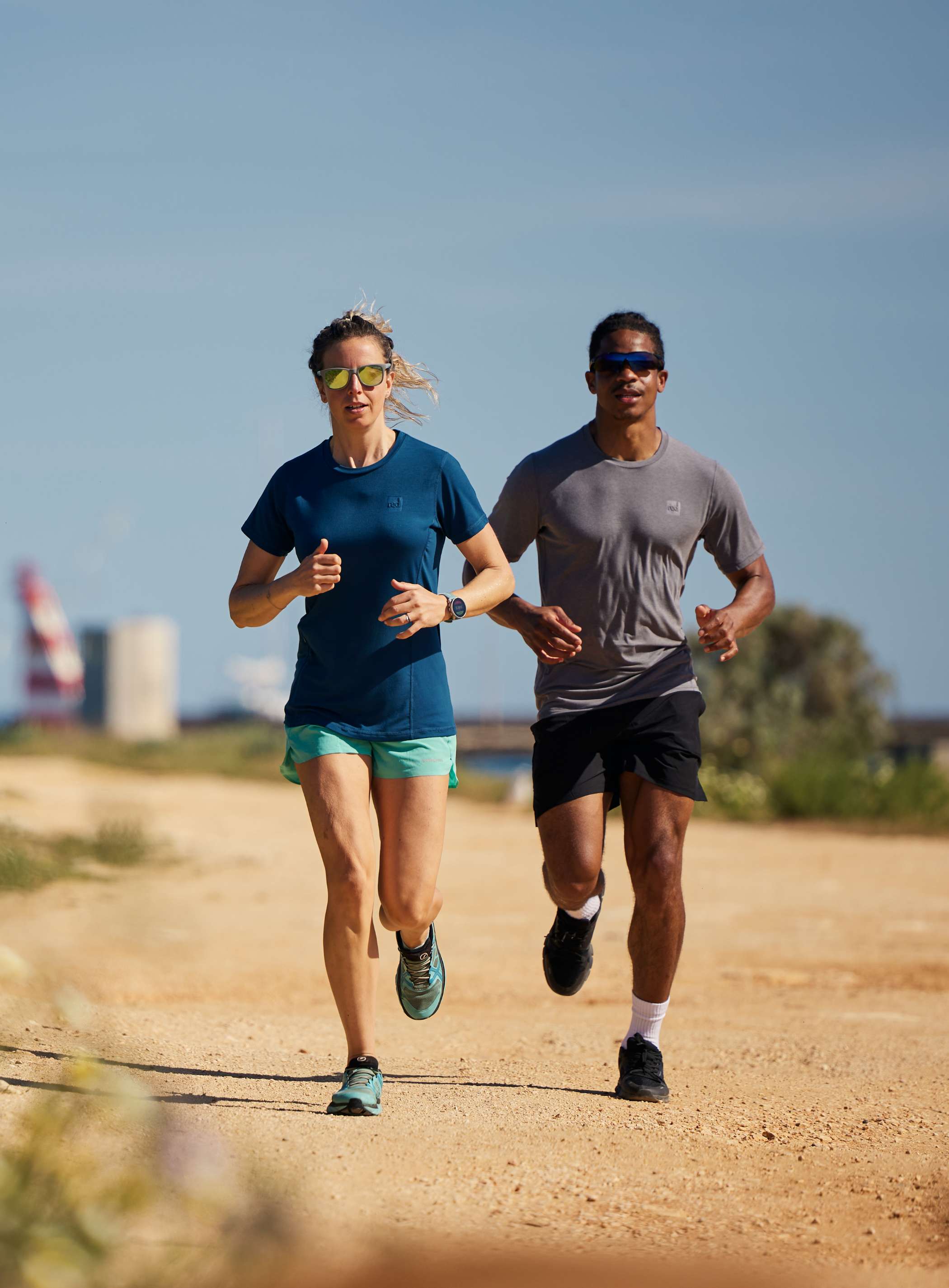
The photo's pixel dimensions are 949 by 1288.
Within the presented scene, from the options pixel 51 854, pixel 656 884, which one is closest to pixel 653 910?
pixel 656 884

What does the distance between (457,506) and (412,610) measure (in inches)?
20.2

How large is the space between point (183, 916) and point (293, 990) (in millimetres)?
5926

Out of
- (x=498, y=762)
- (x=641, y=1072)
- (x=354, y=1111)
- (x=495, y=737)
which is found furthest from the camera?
(x=495, y=737)

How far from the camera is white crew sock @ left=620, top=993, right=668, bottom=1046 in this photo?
16.8 feet

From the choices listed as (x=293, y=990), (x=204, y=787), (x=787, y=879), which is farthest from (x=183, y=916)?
(x=204, y=787)

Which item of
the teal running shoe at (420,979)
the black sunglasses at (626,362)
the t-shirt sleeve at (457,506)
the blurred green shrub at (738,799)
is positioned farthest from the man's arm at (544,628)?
the blurred green shrub at (738,799)

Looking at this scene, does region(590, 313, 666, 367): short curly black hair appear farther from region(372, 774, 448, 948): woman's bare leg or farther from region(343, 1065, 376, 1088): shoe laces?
region(343, 1065, 376, 1088): shoe laces

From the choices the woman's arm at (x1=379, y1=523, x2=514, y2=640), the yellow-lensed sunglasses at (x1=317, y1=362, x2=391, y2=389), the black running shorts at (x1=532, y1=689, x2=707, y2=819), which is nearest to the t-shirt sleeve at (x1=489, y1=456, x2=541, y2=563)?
the woman's arm at (x1=379, y1=523, x2=514, y2=640)

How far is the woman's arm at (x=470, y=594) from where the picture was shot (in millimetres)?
4500

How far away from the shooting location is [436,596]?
4609mm

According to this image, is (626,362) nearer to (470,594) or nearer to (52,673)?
(470,594)

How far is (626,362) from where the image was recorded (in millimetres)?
5293

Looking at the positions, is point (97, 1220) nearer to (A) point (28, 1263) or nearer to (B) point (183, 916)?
(A) point (28, 1263)

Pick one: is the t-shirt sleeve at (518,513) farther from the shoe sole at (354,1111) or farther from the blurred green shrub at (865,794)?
the blurred green shrub at (865,794)
